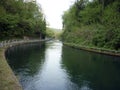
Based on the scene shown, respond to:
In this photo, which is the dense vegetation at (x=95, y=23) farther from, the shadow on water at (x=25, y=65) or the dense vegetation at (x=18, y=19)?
the shadow on water at (x=25, y=65)

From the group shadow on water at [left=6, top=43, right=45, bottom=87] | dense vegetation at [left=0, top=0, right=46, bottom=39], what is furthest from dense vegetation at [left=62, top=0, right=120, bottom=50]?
shadow on water at [left=6, top=43, right=45, bottom=87]

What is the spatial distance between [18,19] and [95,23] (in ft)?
86.4

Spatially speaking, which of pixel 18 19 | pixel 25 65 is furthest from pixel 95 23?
pixel 25 65

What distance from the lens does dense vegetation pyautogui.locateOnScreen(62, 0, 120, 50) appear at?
4422cm

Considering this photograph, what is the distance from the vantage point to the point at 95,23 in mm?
69688

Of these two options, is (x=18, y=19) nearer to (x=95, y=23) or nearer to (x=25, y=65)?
(x=95, y=23)

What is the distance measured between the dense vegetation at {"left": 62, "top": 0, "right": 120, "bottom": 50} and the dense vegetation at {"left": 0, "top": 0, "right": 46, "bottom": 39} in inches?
660

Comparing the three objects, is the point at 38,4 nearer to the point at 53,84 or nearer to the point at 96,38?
the point at 96,38

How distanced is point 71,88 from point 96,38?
37.0 m

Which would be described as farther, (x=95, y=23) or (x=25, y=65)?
(x=95, y=23)

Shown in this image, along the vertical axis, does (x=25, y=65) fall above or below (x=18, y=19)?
below

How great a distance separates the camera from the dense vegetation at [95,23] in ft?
145

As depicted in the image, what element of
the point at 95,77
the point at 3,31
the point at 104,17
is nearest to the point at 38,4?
the point at 104,17

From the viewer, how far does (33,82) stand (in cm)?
1499
